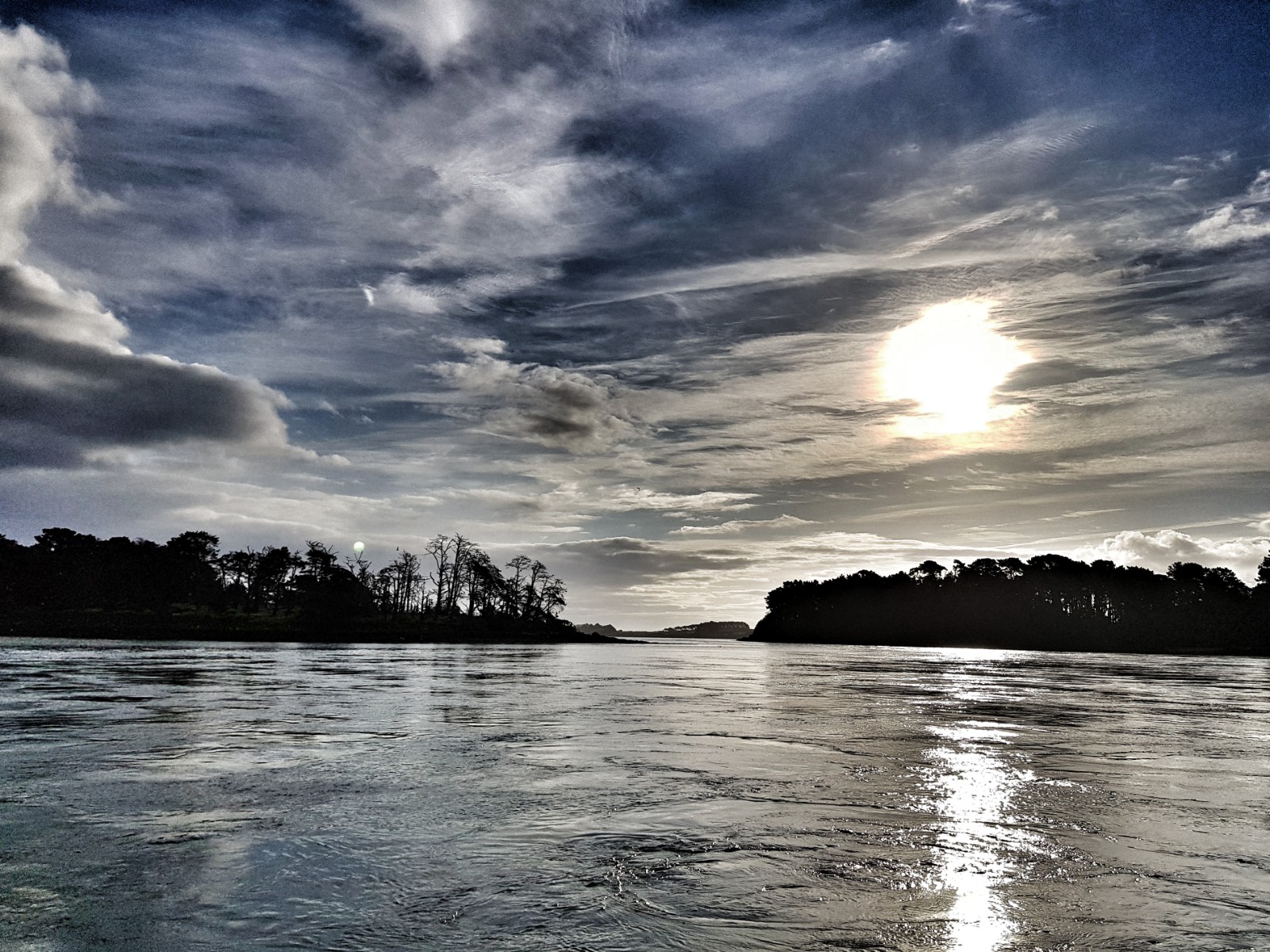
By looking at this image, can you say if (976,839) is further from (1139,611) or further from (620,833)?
(1139,611)

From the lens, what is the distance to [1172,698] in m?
30.1

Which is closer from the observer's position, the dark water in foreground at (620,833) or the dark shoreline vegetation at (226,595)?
the dark water in foreground at (620,833)

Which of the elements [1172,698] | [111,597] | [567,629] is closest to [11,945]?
[1172,698]

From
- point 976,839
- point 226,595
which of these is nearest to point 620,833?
point 976,839

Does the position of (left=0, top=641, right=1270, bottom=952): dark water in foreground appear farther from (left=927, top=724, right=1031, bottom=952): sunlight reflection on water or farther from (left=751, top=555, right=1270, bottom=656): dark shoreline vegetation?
(left=751, top=555, right=1270, bottom=656): dark shoreline vegetation

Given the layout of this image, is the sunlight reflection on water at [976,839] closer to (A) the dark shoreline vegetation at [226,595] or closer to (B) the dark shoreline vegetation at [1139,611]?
(A) the dark shoreline vegetation at [226,595]

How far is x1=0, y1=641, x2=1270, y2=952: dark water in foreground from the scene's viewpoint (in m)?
5.79

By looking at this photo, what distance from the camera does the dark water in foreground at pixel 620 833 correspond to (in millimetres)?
5785

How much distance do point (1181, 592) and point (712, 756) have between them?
7539 inches

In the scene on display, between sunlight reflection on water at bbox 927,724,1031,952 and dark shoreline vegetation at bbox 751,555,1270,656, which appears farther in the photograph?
dark shoreline vegetation at bbox 751,555,1270,656

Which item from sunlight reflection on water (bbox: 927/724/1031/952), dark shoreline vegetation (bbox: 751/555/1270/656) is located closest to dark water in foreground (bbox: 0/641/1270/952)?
sunlight reflection on water (bbox: 927/724/1031/952)

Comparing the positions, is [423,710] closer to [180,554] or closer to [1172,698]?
[1172,698]

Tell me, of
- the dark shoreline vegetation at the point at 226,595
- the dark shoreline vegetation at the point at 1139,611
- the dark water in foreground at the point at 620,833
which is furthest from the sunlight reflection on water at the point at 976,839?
the dark shoreline vegetation at the point at 1139,611

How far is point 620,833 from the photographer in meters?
8.56
